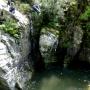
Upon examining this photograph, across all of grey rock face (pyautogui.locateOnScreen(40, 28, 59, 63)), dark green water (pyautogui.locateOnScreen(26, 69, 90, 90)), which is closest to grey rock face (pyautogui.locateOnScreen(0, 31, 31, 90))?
dark green water (pyautogui.locateOnScreen(26, 69, 90, 90))

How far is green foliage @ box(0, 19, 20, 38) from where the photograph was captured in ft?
68.7

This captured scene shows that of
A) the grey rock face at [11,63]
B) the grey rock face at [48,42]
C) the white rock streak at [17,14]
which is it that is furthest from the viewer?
the grey rock face at [48,42]

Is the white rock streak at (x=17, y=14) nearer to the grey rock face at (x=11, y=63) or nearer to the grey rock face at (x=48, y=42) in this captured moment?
the grey rock face at (x=11, y=63)

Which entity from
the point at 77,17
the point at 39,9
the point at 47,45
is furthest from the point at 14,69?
the point at 77,17

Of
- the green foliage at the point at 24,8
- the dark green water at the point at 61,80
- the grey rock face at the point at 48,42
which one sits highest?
the green foliage at the point at 24,8

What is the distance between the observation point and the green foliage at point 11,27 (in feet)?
68.7

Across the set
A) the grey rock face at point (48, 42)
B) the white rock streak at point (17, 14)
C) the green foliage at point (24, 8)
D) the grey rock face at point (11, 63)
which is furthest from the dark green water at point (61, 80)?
the green foliage at point (24, 8)

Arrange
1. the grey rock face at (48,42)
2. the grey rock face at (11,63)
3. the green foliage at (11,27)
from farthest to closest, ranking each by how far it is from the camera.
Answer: the grey rock face at (48,42) < the green foliage at (11,27) < the grey rock face at (11,63)

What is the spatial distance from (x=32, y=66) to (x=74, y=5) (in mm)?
5583

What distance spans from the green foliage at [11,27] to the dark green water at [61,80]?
140 inches

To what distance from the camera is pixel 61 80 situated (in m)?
22.6

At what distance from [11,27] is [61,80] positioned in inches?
198

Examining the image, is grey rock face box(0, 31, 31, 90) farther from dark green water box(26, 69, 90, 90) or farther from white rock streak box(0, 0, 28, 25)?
white rock streak box(0, 0, 28, 25)

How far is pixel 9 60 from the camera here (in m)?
20.0
